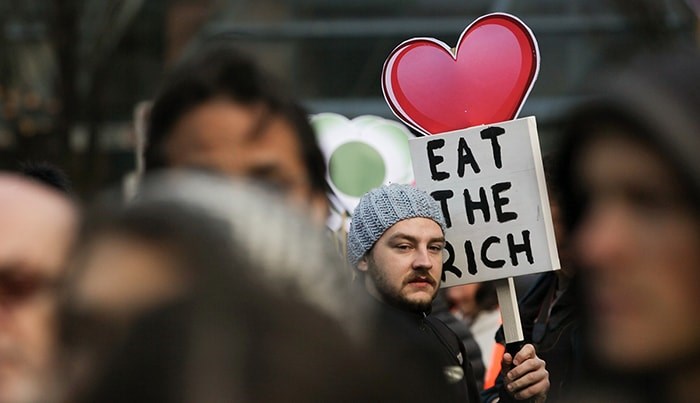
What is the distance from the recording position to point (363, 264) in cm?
420

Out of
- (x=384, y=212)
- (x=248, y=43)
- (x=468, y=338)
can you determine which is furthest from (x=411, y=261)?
(x=248, y=43)

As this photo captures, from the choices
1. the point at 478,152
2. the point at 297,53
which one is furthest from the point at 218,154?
→ the point at 297,53

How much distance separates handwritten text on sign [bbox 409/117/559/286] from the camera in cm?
404

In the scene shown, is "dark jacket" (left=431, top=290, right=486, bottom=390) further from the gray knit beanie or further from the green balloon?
the gray knit beanie

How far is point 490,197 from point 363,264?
441mm

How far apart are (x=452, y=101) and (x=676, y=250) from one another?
2981mm

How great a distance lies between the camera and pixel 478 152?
13.5ft

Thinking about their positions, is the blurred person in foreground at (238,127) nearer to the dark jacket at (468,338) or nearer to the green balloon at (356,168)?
the dark jacket at (468,338)

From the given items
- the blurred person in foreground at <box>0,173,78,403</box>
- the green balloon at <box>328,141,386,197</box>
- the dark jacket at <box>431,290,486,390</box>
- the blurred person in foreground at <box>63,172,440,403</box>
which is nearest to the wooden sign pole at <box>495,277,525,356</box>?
the dark jacket at <box>431,290,486,390</box>

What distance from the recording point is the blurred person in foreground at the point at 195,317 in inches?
51.0

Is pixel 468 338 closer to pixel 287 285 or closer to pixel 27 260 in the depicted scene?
pixel 27 260

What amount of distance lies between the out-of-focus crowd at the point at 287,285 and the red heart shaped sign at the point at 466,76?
2.64 m

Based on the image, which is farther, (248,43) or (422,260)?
(248,43)

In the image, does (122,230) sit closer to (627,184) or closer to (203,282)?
(203,282)
